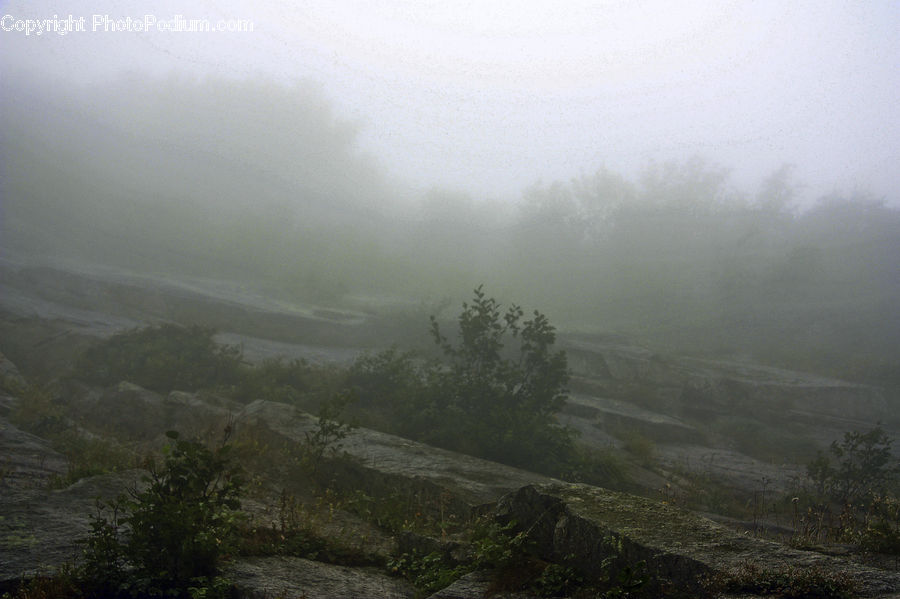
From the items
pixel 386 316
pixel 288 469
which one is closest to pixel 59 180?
pixel 386 316

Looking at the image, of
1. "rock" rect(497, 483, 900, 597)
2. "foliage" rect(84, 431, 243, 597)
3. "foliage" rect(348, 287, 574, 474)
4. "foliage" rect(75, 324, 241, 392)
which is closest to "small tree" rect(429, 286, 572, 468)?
"foliage" rect(348, 287, 574, 474)

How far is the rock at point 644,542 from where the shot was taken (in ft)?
13.4

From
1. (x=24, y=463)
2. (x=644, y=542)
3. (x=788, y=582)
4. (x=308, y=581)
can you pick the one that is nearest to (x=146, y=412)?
(x=24, y=463)

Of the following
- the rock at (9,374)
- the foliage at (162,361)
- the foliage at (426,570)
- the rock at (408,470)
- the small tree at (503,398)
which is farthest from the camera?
the foliage at (162,361)

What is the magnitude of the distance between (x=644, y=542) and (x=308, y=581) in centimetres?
297

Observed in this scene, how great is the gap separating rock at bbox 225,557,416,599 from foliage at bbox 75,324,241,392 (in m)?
10.7

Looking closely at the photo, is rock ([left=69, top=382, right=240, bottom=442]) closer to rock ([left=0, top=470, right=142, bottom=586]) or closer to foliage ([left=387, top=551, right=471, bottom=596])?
rock ([left=0, top=470, right=142, bottom=586])

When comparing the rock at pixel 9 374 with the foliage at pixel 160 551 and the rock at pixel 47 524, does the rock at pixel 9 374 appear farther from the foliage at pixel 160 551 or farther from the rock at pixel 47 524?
the foliage at pixel 160 551

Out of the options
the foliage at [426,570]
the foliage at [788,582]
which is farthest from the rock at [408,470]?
the foliage at [788,582]

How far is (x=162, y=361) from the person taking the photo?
15.8 m

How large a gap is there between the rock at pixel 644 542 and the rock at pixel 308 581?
1.35 m

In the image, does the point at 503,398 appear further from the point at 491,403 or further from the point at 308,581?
the point at 308,581

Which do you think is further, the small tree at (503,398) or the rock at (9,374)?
the rock at (9,374)

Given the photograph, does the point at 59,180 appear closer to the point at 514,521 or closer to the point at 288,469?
the point at 288,469
